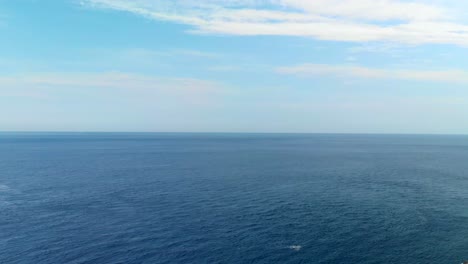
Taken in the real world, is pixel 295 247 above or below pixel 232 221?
below

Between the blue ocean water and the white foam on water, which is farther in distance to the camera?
the white foam on water

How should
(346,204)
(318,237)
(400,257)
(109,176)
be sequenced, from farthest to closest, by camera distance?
(109,176) < (346,204) < (318,237) < (400,257)

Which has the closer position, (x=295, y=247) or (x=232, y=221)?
(x=295, y=247)

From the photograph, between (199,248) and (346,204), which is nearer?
(199,248)

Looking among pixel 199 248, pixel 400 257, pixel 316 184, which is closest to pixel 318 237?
pixel 400 257

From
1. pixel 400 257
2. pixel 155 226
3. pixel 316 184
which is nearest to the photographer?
pixel 400 257

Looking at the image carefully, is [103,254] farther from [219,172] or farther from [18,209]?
[219,172]

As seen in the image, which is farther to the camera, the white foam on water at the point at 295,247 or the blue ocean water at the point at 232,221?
the white foam on water at the point at 295,247

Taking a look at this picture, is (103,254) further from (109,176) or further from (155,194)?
(109,176)

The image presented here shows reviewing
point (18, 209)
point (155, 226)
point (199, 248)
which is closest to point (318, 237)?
point (199, 248)
